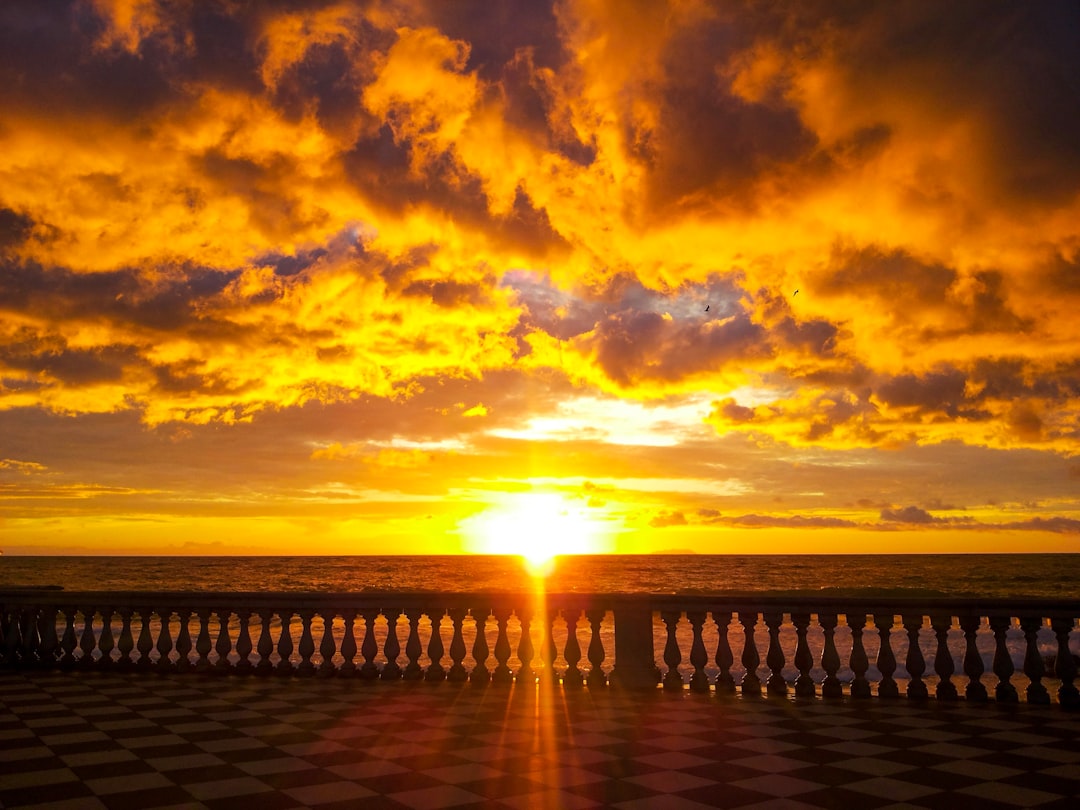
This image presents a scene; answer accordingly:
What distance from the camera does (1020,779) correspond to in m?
6.50

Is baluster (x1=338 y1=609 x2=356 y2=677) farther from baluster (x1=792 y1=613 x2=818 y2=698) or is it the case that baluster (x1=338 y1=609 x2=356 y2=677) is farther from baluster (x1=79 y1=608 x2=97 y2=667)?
baluster (x1=792 y1=613 x2=818 y2=698)

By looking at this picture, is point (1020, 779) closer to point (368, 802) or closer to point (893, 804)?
point (893, 804)

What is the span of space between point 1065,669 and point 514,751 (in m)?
6.98

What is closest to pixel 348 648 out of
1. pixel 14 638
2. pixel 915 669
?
pixel 14 638

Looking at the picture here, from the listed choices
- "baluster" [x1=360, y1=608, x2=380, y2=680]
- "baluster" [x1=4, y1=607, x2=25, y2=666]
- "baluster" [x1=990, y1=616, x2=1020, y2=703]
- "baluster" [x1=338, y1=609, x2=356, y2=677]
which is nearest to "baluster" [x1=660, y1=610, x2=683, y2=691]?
"baluster" [x1=990, y1=616, x2=1020, y2=703]

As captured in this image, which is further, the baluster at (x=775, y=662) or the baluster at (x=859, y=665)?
the baluster at (x=775, y=662)

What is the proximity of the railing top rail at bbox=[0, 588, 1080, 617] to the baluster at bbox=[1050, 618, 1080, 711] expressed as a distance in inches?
6.6

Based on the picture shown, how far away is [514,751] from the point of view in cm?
739

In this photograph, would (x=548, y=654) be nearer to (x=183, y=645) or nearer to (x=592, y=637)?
(x=592, y=637)

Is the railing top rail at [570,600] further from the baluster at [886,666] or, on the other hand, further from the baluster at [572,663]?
the baluster at [572,663]

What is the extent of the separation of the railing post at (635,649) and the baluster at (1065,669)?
4790 millimetres

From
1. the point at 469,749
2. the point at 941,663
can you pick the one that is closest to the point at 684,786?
the point at 469,749

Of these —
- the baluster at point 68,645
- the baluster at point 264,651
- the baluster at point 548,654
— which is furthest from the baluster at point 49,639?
the baluster at point 548,654

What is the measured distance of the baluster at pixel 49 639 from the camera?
12.7 metres
